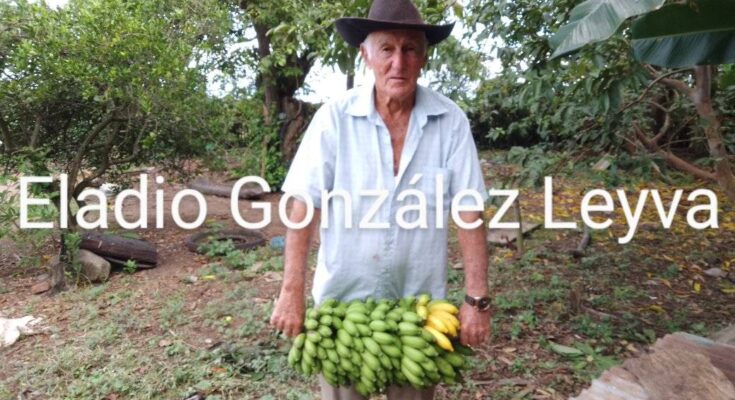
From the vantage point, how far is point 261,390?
336cm

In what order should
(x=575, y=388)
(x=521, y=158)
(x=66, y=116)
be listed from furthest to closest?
(x=66, y=116) → (x=521, y=158) → (x=575, y=388)

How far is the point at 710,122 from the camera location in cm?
347

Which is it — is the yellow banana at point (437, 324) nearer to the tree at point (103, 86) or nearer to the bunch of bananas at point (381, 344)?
the bunch of bananas at point (381, 344)

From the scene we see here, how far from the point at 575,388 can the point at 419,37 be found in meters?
2.47

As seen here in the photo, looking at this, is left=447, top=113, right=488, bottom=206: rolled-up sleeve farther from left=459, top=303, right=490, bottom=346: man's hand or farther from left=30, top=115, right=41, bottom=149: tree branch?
left=30, top=115, right=41, bottom=149: tree branch

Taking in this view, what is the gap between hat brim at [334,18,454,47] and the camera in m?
1.95

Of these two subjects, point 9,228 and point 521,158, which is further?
point 9,228

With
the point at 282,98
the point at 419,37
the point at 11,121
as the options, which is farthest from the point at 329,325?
the point at 282,98

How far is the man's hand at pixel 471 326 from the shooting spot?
202 cm

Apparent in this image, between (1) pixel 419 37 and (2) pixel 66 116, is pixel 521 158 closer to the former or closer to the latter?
(1) pixel 419 37

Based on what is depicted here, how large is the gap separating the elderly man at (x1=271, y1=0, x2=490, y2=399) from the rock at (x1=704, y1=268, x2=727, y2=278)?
432cm

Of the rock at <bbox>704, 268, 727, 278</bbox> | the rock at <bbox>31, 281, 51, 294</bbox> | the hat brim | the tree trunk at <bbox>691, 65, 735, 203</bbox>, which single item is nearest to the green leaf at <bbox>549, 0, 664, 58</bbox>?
the hat brim

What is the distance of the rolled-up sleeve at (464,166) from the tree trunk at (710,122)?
2127 millimetres

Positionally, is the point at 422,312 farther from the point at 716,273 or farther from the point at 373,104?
the point at 716,273
